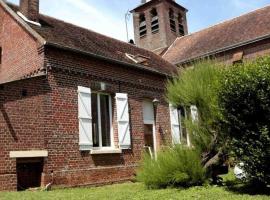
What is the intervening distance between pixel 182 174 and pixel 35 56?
5930mm

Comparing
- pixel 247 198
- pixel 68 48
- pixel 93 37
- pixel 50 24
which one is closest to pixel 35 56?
pixel 68 48

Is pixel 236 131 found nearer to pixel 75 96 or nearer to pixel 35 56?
pixel 75 96

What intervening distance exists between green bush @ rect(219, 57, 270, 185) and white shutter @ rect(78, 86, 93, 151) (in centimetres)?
511

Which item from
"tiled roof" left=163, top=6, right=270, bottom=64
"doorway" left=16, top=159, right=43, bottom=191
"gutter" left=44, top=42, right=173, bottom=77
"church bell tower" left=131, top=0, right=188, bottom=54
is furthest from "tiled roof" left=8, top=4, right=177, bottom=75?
"church bell tower" left=131, top=0, right=188, bottom=54

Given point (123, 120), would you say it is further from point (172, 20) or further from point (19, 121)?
point (172, 20)

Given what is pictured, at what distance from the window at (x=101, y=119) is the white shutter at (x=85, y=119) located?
0.48m

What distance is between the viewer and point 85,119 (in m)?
10.7

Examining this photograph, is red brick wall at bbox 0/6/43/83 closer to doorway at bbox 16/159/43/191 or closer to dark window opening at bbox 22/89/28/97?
dark window opening at bbox 22/89/28/97

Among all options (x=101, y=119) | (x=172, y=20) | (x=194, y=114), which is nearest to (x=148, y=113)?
(x=101, y=119)

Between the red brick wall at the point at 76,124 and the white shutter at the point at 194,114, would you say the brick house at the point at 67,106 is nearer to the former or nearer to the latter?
the red brick wall at the point at 76,124

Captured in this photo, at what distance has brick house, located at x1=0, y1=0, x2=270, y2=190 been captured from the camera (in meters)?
9.20

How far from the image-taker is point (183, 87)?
29.2 ft

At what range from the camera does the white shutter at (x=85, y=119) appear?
10.5m

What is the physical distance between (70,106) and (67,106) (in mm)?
120
